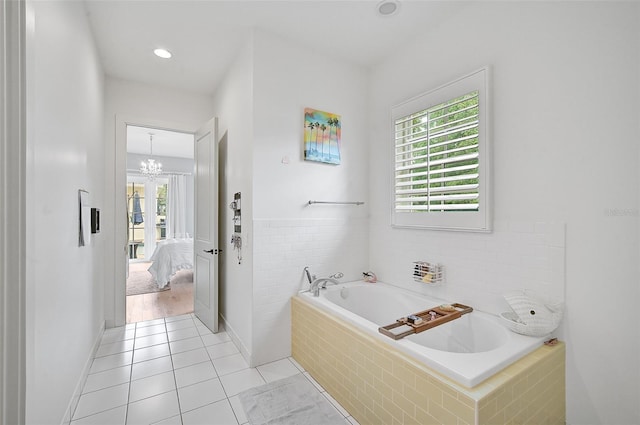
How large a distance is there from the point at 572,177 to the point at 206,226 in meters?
3.28

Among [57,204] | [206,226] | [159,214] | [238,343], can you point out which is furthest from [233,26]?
[159,214]

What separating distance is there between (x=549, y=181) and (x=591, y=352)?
0.99 m

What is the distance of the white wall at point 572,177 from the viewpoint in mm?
1486

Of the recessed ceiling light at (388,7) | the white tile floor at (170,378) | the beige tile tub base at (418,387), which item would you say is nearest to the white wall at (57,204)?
the white tile floor at (170,378)

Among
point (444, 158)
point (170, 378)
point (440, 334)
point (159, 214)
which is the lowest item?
point (170, 378)

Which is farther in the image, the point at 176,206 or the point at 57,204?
the point at 176,206

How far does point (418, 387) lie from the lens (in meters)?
1.43

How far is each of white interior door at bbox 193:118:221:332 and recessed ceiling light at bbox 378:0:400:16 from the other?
1.95 m

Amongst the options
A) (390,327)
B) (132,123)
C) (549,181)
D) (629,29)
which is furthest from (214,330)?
(629,29)

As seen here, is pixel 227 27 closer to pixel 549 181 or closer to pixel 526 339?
pixel 549 181

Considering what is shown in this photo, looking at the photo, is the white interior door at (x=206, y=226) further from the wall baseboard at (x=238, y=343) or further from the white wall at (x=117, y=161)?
the white wall at (x=117, y=161)

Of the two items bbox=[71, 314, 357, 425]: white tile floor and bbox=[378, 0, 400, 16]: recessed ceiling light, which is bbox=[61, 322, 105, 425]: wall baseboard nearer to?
bbox=[71, 314, 357, 425]: white tile floor

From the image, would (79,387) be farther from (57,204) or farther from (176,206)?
(176,206)

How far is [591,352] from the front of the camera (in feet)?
5.22
